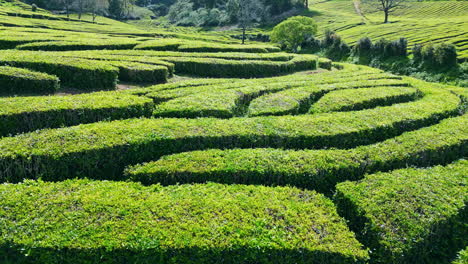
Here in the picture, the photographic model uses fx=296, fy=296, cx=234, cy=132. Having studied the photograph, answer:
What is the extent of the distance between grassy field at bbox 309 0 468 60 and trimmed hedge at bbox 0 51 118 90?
154ft

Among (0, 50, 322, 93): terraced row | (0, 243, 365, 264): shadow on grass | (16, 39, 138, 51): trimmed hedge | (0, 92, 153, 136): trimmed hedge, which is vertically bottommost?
(0, 243, 365, 264): shadow on grass

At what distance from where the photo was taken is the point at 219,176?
12.1 metres

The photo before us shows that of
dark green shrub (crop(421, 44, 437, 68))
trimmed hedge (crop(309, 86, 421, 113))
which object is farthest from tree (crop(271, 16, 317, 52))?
trimmed hedge (crop(309, 86, 421, 113))

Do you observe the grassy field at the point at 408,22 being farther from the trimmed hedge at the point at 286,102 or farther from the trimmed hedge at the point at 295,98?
the trimmed hedge at the point at 286,102

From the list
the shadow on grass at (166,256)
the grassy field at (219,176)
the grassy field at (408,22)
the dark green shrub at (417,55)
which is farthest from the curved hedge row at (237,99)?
the grassy field at (408,22)

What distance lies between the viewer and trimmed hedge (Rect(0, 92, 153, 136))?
14.2 meters

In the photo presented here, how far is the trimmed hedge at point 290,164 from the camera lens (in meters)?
12.1

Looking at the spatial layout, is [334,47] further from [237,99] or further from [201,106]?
[201,106]

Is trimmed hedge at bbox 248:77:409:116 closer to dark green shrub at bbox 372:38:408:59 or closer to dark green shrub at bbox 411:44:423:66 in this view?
dark green shrub at bbox 411:44:423:66

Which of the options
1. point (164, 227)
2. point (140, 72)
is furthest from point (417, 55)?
point (164, 227)

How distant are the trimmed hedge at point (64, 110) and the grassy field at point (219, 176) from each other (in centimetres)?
6

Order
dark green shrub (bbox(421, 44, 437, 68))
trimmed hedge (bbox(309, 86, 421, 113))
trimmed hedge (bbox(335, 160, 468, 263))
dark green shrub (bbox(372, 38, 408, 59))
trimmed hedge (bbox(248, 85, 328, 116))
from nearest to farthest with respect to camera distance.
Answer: trimmed hedge (bbox(335, 160, 468, 263))
trimmed hedge (bbox(248, 85, 328, 116))
trimmed hedge (bbox(309, 86, 421, 113))
dark green shrub (bbox(421, 44, 437, 68))
dark green shrub (bbox(372, 38, 408, 59))

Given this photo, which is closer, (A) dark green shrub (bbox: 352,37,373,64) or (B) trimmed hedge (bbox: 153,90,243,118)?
(B) trimmed hedge (bbox: 153,90,243,118)

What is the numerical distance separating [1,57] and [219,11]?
109 meters
